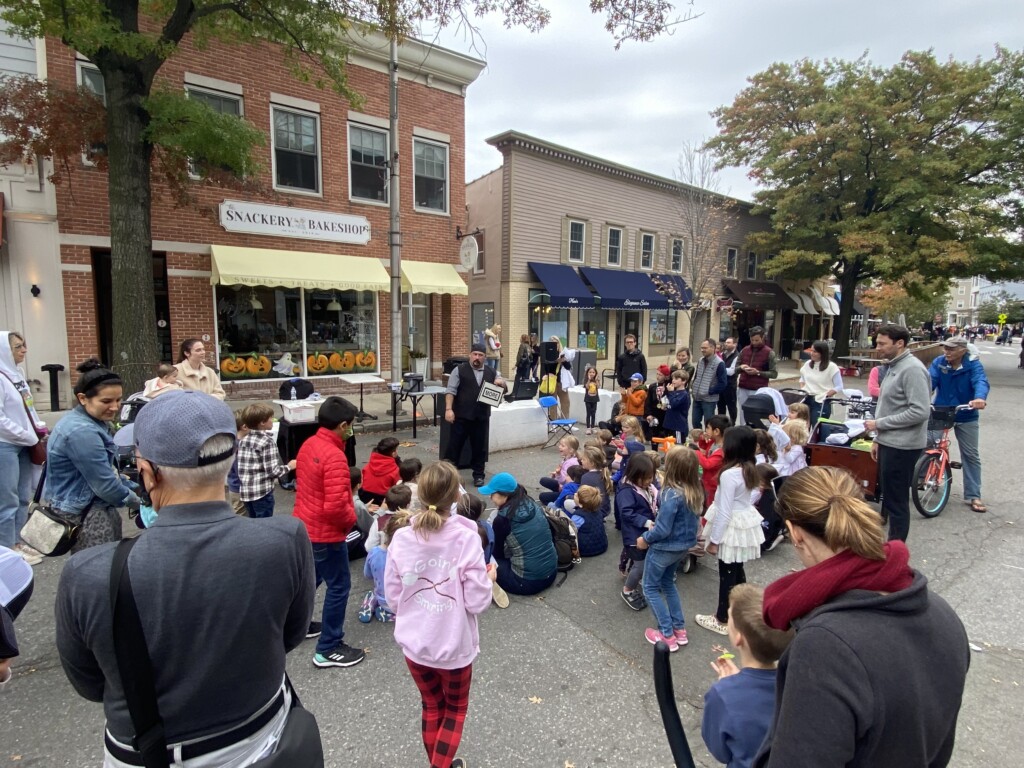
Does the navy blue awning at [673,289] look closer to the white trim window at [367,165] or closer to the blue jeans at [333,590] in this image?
the white trim window at [367,165]

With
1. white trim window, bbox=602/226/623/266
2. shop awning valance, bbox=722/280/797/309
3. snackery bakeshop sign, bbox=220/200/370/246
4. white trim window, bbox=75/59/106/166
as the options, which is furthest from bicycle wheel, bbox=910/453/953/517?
shop awning valance, bbox=722/280/797/309

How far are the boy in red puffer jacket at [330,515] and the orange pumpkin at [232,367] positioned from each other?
9996 millimetres

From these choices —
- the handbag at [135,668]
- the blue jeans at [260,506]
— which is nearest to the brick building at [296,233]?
the blue jeans at [260,506]

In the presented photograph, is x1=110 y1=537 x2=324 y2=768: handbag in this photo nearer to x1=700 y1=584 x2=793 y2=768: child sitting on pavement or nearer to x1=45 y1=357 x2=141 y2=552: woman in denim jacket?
x1=700 y1=584 x2=793 y2=768: child sitting on pavement

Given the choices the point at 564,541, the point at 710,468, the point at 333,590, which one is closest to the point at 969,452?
the point at 710,468

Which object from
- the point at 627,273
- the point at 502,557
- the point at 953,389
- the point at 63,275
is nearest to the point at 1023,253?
the point at 627,273

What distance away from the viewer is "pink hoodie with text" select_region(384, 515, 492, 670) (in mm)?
2340

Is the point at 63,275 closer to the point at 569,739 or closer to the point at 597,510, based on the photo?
the point at 597,510

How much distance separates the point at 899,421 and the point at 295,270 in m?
11.5

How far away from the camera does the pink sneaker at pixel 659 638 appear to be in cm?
338

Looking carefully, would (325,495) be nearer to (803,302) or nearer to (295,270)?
(295,270)

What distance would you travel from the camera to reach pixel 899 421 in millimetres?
4324

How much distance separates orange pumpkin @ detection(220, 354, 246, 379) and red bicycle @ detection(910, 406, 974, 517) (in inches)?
488

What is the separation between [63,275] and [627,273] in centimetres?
1730
